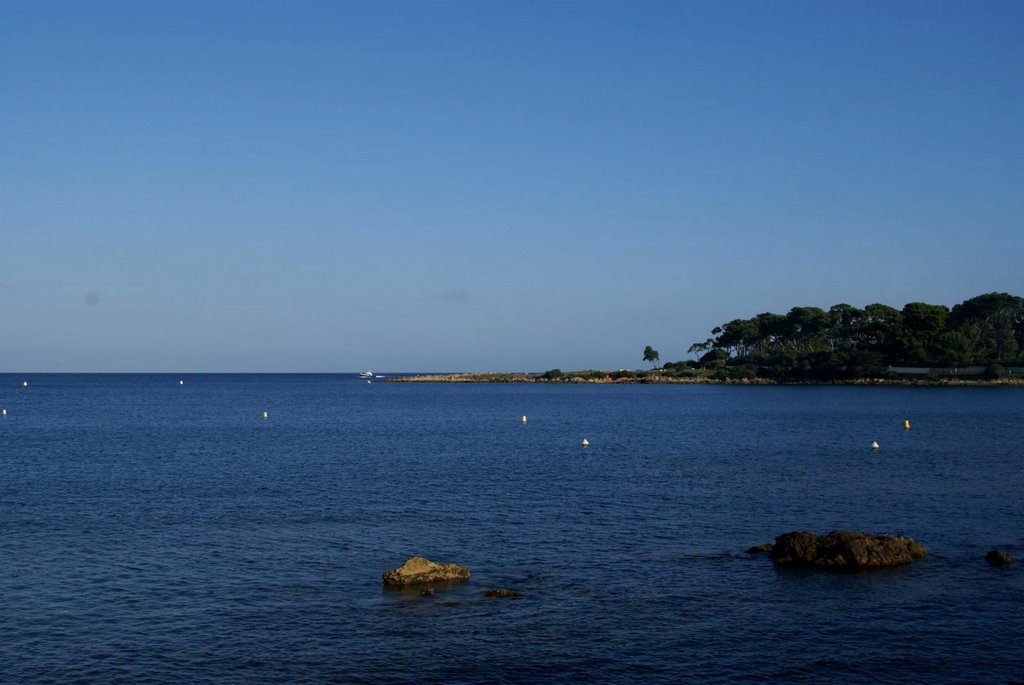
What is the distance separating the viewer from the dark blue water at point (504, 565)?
86.9 feet

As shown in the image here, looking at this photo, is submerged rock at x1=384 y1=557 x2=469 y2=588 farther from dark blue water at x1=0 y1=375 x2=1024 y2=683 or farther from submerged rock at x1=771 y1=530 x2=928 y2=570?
submerged rock at x1=771 y1=530 x2=928 y2=570

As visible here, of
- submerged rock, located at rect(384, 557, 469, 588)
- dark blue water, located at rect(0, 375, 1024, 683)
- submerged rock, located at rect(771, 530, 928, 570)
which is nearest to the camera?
dark blue water, located at rect(0, 375, 1024, 683)

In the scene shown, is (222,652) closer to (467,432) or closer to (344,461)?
(344,461)

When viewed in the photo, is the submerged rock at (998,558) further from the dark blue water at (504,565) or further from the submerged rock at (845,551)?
the submerged rock at (845,551)

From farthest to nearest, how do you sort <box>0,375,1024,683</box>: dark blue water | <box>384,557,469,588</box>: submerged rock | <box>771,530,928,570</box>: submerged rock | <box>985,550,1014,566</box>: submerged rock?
<box>771,530,928,570</box>: submerged rock < <box>985,550,1014,566</box>: submerged rock < <box>384,557,469,588</box>: submerged rock < <box>0,375,1024,683</box>: dark blue water

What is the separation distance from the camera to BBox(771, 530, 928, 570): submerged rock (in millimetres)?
36625

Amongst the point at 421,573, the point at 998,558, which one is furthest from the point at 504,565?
the point at 998,558

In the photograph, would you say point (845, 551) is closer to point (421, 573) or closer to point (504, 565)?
point (504, 565)

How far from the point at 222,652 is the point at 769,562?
2162cm

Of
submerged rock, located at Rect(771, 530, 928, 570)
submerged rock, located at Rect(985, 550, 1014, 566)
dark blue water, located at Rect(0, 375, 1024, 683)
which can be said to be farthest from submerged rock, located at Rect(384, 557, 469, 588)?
submerged rock, located at Rect(985, 550, 1014, 566)

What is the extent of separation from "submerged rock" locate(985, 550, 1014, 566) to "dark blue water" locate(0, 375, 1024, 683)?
1.89ft

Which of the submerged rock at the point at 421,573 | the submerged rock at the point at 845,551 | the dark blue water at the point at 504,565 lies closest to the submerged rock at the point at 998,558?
the dark blue water at the point at 504,565

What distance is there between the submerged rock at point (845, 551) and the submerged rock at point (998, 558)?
236 centimetres

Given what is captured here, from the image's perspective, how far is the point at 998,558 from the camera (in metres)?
36.6
